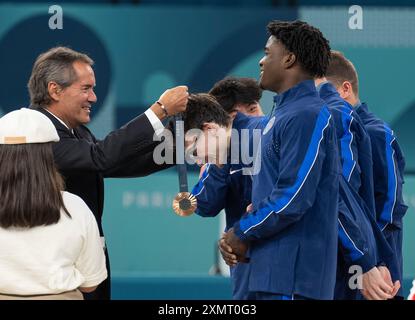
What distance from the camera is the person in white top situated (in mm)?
2910

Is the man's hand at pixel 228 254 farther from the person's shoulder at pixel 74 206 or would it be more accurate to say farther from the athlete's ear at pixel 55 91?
the athlete's ear at pixel 55 91

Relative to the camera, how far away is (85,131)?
415 cm

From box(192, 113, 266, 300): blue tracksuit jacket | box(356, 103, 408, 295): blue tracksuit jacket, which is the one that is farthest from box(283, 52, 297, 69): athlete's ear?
box(356, 103, 408, 295): blue tracksuit jacket

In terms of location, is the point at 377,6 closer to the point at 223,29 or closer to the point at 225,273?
the point at 223,29

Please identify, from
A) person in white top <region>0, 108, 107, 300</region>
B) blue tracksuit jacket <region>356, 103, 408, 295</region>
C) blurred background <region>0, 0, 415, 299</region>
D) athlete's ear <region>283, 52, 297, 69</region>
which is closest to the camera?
person in white top <region>0, 108, 107, 300</region>

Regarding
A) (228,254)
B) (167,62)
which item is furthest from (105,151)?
(167,62)

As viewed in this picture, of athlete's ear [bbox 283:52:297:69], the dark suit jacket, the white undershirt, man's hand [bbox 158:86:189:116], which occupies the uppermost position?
athlete's ear [bbox 283:52:297:69]

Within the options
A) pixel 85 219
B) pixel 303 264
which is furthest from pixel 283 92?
pixel 85 219

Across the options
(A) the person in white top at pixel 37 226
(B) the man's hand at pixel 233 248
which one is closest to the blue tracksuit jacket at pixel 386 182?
(B) the man's hand at pixel 233 248

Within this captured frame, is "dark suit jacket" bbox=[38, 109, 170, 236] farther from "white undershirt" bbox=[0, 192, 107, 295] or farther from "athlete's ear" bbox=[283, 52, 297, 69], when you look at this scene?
"white undershirt" bbox=[0, 192, 107, 295]

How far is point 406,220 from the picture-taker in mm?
7414

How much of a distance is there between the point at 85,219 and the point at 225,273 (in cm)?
434

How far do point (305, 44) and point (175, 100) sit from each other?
0.52 meters

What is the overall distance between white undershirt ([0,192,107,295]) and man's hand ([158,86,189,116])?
2.66 ft
